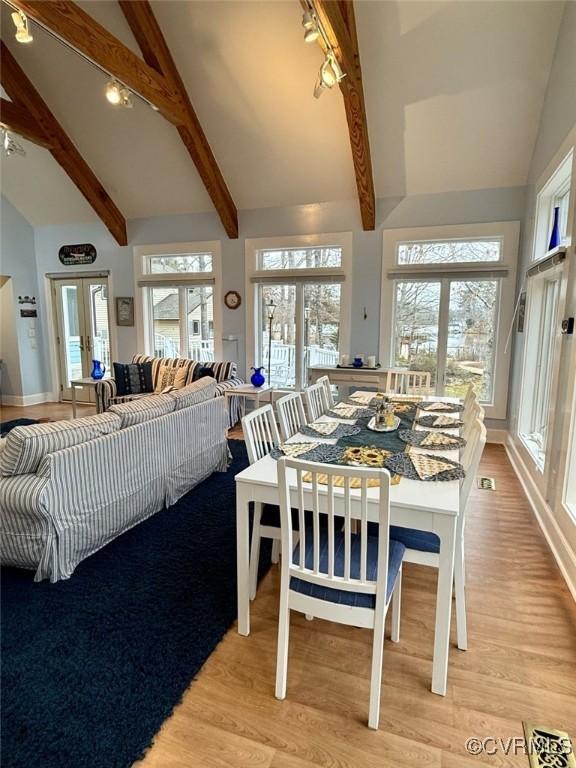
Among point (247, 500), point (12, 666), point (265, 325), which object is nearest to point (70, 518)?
point (12, 666)

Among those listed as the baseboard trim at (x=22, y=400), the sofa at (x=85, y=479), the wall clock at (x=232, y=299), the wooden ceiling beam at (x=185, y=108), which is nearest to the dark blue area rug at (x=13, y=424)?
the baseboard trim at (x=22, y=400)

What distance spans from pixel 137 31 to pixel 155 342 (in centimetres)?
385

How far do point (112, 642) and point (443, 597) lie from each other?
1.42 m

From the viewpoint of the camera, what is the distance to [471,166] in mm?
4477

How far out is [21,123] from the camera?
4793 millimetres

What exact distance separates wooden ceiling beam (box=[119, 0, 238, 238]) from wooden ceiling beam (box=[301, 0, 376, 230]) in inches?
69.6

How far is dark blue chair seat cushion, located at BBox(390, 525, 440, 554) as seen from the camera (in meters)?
1.73

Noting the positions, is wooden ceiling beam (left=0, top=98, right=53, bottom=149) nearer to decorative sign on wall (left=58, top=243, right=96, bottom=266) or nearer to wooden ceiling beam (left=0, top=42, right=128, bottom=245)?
wooden ceiling beam (left=0, top=42, right=128, bottom=245)

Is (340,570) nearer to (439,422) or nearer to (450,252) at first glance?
(439,422)

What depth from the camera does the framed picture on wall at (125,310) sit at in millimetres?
6473

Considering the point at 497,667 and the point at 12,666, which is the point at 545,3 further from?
the point at 12,666

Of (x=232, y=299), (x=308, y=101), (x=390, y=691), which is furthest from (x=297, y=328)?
(x=390, y=691)

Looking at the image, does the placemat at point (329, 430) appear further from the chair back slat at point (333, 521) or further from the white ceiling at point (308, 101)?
the white ceiling at point (308, 101)

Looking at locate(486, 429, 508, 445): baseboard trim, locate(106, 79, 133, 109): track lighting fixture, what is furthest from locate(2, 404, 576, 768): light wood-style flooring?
locate(106, 79, 133, 109): track lighting fixture
